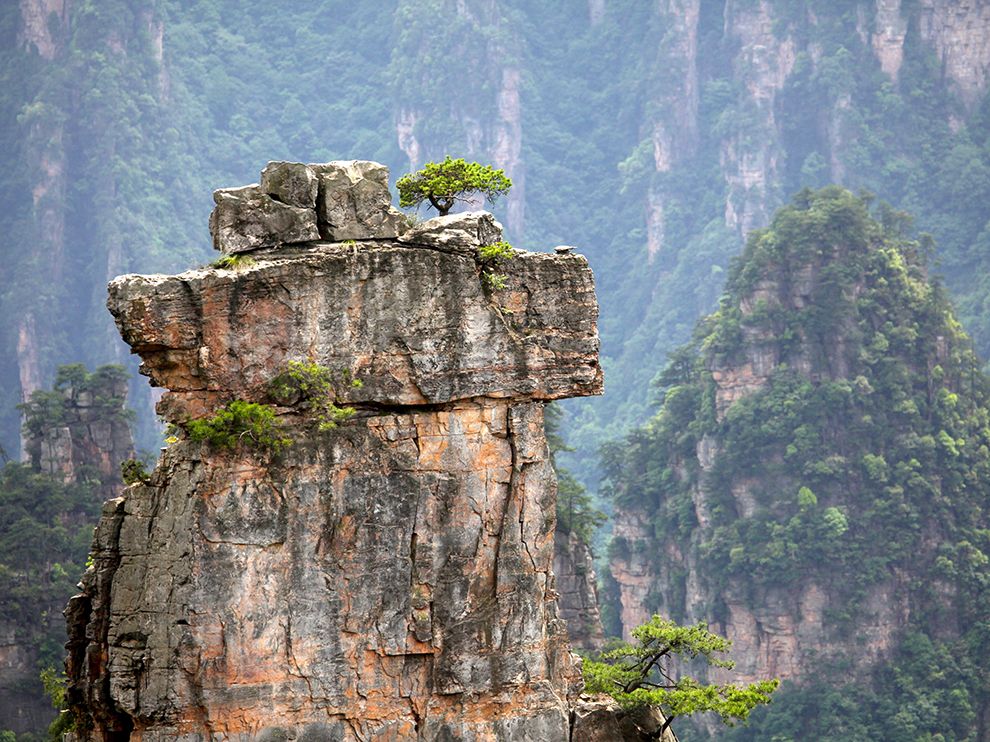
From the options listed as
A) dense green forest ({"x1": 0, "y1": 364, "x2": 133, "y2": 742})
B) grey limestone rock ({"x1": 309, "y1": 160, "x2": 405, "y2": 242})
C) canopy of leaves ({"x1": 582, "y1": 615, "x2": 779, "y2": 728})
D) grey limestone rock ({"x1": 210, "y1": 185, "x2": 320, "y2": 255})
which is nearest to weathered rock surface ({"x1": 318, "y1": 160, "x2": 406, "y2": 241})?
grey limestone rock ({"x1": 309, "y1": 160, "x2": 405, "y2": 242})

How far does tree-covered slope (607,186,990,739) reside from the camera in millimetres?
77562

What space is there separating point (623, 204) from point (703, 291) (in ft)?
54.5

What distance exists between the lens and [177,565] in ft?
86.1

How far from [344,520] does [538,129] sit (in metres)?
142

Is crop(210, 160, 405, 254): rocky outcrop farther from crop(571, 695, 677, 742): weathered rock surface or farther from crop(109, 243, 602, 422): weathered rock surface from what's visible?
crop(571, 695, 677, 742): weathered rock surface

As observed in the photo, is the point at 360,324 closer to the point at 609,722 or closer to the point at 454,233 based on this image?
the point at 454,233

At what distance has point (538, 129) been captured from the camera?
549 feet

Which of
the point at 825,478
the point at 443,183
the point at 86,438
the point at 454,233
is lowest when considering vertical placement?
the point at 454,233

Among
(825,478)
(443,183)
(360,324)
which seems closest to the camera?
(360,324)

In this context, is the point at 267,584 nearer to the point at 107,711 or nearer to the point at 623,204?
the point at 107,711

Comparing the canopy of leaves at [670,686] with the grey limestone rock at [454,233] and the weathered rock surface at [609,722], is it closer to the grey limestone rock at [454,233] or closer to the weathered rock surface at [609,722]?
the weathered rock surface at [609,722]

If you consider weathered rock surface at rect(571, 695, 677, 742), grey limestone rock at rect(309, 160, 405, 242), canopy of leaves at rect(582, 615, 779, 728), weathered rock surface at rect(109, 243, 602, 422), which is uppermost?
grey limestone rock at rect(309, 160, 405, 242)

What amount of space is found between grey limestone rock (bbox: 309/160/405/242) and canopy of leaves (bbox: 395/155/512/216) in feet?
4.40

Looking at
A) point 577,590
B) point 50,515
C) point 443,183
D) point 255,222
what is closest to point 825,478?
point 577,590
